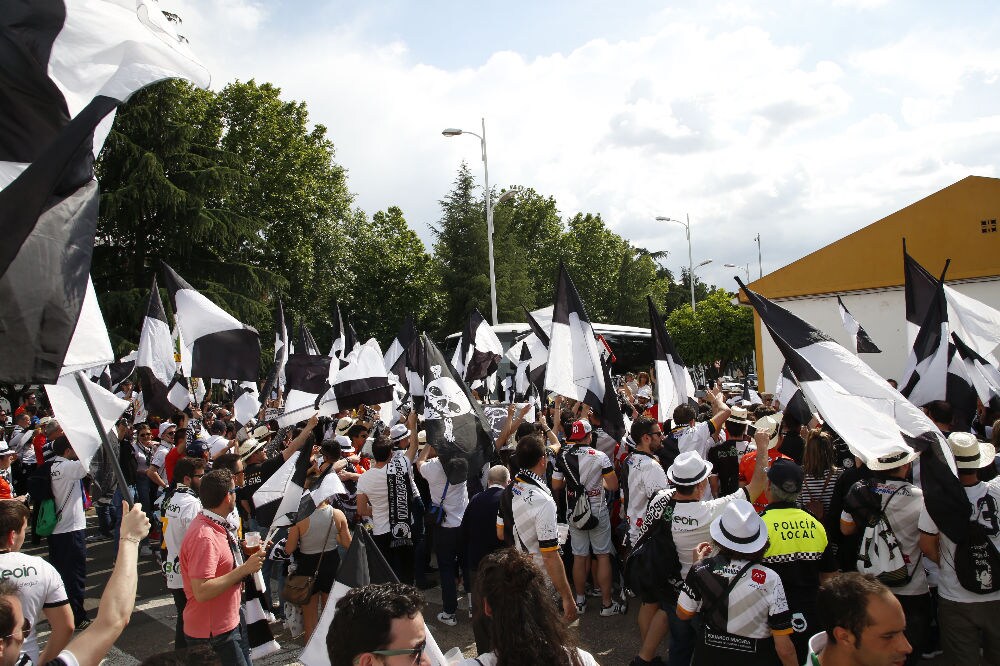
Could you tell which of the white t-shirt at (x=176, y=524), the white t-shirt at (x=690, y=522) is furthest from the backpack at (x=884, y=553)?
the white t-shirt at (x=176, y=524)

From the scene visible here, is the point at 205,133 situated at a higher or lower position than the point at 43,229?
higher

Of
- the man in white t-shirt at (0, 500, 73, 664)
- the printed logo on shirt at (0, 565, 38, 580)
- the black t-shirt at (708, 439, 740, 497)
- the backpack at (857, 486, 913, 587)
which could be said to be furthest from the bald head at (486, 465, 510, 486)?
the printed logo on shirt at (0, 565, 38, 580)

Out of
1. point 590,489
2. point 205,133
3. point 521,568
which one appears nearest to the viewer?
point 521,568

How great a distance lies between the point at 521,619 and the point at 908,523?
341 cm

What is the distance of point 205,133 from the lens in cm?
3356

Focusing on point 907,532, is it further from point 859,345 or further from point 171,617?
point 859,345

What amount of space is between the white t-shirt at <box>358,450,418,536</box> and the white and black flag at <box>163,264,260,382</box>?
1706mm

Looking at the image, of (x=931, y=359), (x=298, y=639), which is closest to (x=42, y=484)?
(x=298, y=639)

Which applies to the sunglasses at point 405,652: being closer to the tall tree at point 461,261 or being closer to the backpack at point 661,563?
the backpack at point 661,563

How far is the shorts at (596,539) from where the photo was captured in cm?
738

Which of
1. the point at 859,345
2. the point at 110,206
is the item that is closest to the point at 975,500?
the point at 859,345

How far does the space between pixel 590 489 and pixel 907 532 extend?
2999 mm

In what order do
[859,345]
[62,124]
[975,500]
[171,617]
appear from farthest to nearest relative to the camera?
1. [859,345]
2. [171,617]
3. [975,500]
4. [62,124]

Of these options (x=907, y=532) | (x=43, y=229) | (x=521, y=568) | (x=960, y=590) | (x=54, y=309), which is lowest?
(x=960, y=590)
